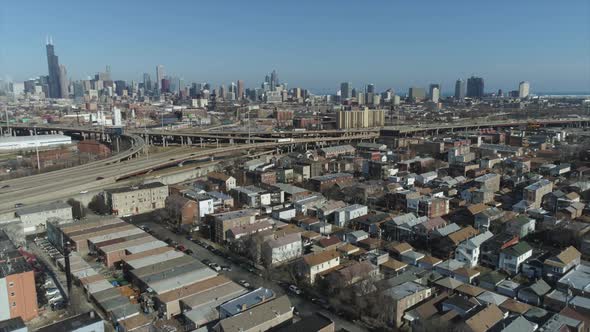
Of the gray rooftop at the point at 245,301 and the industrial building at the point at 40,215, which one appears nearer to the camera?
the gray rooftop at the point at 245,301

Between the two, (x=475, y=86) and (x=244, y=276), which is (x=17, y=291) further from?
(x=475, y=86)

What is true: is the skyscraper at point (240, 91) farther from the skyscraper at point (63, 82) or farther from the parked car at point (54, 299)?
the parked car at point (54, 299)

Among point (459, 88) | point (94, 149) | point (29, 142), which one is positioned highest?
point (459, 88)

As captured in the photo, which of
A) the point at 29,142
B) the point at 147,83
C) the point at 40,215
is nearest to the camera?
the point at 40,215

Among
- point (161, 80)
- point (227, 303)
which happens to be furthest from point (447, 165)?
point (161, 80)

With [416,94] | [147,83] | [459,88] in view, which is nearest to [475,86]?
[459,88]

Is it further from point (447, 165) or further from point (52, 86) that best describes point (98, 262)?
point (52, 86)

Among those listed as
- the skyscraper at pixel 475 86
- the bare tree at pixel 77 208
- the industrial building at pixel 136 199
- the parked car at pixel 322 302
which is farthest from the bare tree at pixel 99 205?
the skyscraper at pixel 475 86
